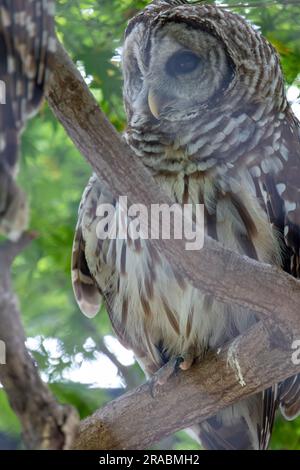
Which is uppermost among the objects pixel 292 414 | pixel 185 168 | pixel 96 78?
pixel 96 78

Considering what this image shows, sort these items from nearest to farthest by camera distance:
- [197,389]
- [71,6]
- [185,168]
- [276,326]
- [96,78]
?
1. [276,326]
2. [197,389]
3. [185,168]
4. [71,6]
5. [96,78]

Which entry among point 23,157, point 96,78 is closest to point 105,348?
point 23,157

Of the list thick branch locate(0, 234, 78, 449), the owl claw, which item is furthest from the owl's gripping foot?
thick branch locate(0, 234, 78, 449)

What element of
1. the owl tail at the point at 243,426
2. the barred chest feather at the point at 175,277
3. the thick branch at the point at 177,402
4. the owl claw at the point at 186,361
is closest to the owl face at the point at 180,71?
the barred chest feather at the point at 175,277

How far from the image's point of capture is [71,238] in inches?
181

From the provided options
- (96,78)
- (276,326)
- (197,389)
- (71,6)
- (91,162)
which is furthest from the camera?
(96,78)

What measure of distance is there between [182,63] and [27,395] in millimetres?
2209

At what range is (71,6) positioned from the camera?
4.01 meters

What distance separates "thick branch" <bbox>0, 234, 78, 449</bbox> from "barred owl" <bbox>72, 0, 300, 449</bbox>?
154cm

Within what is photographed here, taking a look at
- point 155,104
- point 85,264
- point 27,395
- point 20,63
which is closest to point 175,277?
point 85,264

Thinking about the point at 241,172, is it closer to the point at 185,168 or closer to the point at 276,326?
the point at 185,168

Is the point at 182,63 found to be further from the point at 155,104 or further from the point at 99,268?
the point at 99,268

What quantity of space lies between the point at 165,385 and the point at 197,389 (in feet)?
0.42

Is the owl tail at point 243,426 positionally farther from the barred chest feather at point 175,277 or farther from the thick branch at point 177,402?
the thick branch at point 177,402
